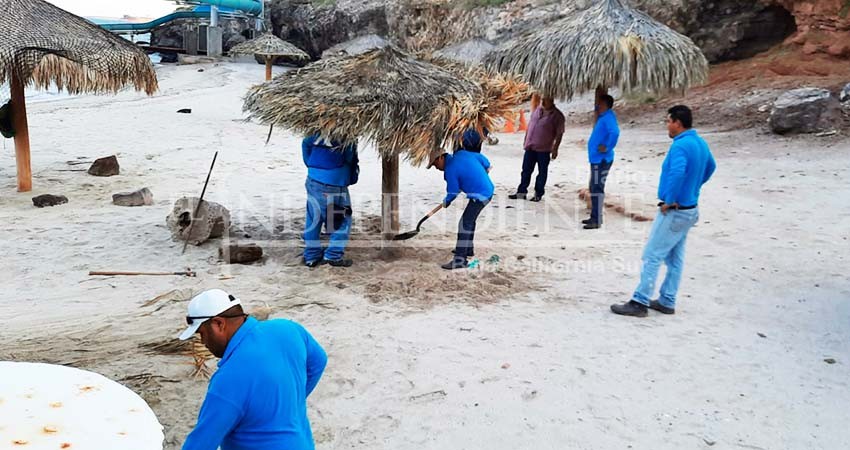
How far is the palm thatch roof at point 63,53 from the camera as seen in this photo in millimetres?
7668

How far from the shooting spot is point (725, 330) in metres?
4.67

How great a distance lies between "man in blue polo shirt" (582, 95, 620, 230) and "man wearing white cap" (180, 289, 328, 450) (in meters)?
5.65

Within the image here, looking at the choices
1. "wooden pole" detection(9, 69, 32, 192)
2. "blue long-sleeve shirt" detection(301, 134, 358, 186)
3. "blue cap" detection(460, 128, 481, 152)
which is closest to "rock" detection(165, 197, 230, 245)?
"blue long-sleeve shirt" detection(301, 134, 358, 186)

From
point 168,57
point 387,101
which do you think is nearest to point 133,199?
point 387,101

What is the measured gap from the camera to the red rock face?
44.9 ft

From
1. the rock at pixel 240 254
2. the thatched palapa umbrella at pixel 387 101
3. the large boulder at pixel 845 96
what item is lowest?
the rock at pixel 240 254

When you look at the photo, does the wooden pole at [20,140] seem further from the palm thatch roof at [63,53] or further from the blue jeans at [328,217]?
the blue jeans at [328,217]

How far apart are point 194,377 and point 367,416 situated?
1.08 metres

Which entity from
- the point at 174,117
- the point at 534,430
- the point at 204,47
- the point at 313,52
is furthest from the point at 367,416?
the point at 204,47

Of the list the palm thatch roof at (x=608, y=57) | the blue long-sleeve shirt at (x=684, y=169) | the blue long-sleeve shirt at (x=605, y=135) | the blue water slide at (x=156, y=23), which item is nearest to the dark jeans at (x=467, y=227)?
the blue long-sleeve shirt at (x=684, y=169)

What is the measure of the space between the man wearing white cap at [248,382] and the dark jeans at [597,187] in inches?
224

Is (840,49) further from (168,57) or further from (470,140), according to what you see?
(168,57)

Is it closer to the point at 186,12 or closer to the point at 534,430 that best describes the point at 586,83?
the point at 534,430

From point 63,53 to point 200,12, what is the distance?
3062 centimetres
